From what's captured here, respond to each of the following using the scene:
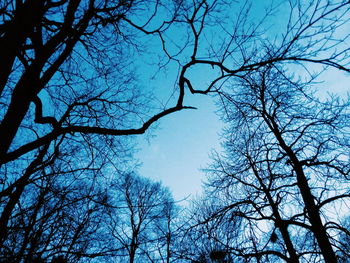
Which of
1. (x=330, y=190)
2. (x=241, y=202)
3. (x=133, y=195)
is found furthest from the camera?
(x=133, y=195)

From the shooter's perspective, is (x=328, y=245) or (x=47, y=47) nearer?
(x=47, y=47)

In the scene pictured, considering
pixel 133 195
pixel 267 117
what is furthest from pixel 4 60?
pixel 133 195

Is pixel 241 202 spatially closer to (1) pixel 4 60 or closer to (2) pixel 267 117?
(2) pixel 267 117

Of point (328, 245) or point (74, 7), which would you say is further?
point (328, 245)

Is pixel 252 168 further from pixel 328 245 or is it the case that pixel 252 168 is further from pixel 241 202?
pixel 328 245

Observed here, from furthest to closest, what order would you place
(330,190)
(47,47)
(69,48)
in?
(330,190) → (69,48) → (47,47)

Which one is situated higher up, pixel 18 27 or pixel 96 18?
pixel 96 18

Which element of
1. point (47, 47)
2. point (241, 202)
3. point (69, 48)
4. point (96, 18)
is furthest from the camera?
point (241, 202)

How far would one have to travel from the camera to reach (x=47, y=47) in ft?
10.3

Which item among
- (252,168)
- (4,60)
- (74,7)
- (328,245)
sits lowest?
(328,245)

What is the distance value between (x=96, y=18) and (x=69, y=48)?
1376 mm

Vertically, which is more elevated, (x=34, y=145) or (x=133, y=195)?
(x=133, y=195)

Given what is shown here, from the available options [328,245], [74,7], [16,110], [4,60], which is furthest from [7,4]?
[328,245]

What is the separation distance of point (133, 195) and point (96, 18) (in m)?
12.9
